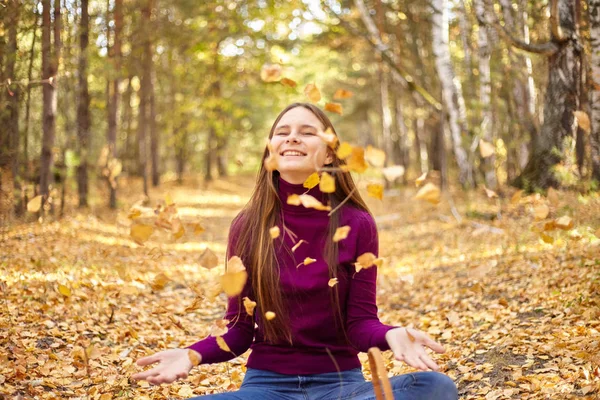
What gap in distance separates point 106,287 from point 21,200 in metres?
4.10

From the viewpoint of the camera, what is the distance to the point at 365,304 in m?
2.67

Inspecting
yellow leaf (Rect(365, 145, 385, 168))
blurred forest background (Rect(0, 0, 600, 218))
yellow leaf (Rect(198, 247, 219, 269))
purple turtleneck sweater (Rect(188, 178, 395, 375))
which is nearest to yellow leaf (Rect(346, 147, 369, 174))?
yellow leaf (Rect(365, 145, 385, 168))

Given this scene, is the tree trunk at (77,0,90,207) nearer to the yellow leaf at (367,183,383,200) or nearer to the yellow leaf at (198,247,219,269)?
the yellow leaf at (198,247,219,269)

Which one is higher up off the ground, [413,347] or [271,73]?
[271,73]

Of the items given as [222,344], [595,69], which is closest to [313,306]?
[222,344]

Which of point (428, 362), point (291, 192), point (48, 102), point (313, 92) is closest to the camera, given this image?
point (428, 362)

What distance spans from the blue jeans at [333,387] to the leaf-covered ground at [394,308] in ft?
1.47

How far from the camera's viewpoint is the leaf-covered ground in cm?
350

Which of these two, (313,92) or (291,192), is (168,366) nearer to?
(291,192)

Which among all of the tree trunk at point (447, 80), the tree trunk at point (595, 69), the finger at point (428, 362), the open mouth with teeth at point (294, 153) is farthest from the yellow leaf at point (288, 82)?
the tree trunk at point (447, 80)

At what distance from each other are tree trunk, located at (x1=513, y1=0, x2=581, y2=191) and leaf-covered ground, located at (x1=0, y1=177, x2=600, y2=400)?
29.3 inches

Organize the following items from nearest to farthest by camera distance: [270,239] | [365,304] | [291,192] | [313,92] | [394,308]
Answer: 1. [313,92]
2. [365,304]
3. [270,239]
4. [291,192]
5. [394,308]

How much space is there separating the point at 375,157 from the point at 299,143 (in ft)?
2.02

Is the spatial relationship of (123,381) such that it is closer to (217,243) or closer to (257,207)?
(257,207)
